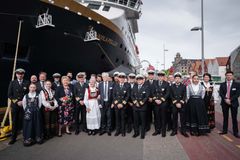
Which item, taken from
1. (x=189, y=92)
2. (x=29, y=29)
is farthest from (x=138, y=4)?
(x=189, y=92)

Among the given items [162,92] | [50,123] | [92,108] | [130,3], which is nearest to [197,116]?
[162,92]

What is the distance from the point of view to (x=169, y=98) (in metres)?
6.54

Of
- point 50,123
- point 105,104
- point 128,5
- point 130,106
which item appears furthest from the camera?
point 128,5

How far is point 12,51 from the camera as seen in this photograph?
7516 mm

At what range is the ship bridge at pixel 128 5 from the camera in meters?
16.2

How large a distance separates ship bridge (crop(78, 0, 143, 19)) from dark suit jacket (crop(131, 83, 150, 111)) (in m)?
11.9

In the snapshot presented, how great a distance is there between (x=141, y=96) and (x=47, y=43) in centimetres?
456

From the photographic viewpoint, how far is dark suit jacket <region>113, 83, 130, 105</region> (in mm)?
6223

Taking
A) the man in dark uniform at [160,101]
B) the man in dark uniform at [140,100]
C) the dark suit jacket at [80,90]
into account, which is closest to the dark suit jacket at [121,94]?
the man in dark uniform at [140,100]

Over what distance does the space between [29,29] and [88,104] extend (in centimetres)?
369

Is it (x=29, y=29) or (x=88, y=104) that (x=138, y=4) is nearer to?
(x=29, y=29)

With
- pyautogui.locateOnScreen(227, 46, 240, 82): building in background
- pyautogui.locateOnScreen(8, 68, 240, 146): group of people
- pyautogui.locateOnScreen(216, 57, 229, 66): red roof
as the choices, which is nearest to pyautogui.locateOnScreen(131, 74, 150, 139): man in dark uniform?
pyautogui.locateOnScreen(8, 68, 240, 146): group of people

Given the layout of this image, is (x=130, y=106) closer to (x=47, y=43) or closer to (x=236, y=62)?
(x=47, y=43)

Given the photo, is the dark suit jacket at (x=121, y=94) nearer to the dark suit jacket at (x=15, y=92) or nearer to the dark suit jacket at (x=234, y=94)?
the dark suit jacket at (x=15, y=92)
